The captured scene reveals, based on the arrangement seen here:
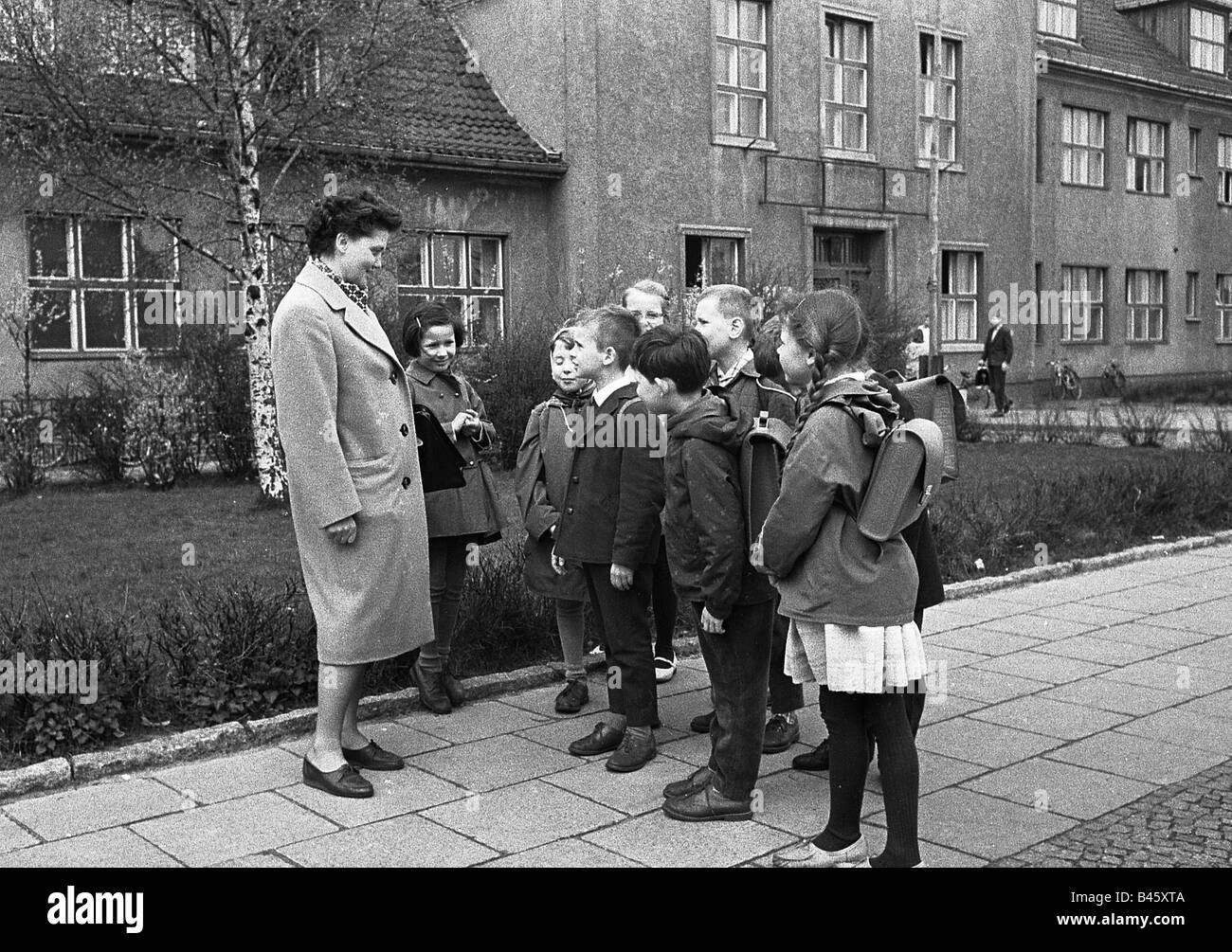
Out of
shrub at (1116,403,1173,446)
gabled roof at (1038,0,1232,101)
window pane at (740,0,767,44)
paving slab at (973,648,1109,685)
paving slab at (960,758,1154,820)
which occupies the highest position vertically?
gabled roof at (1038,0,1232,101)

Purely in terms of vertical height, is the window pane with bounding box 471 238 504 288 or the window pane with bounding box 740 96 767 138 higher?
the window pane with bounding box 740 96 767 138

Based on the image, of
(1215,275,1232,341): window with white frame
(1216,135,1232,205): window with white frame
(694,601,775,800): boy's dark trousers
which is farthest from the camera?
(1216,135,1232,205): window with white frame

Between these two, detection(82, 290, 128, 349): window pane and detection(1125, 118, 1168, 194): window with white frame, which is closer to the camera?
detection(82, 290, 128, 349): window pane

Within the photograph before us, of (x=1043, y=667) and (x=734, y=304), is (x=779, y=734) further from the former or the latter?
(x=1043, y=667)

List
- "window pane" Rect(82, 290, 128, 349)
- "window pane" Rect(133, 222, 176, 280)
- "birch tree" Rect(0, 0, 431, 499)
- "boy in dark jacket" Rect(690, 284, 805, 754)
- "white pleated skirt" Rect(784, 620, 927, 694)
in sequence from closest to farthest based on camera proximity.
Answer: "white pleated skirt" Rect(784, 620, 927, 694) < "boy in dark jacket" Rect(690, 284, 805, 754) < "birch tree" Rect(0, 0, 431, 499) < "window pane" Rect(133, 222, 176, 280) < "window pane" Rect(82, 290, 128, 349)

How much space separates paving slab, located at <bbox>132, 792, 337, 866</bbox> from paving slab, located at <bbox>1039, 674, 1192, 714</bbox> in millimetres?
3672

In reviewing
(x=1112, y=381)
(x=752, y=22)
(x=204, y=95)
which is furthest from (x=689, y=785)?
(x=1112, y=381)

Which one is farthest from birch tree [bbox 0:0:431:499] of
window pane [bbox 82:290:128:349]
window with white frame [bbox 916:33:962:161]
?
window with white frame [bbox 916:33:962:161]

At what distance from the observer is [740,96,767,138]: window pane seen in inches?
932

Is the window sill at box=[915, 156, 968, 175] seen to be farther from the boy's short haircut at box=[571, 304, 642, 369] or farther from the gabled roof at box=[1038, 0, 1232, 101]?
the boy's short haircut at box=[571, 304, 642, 369]

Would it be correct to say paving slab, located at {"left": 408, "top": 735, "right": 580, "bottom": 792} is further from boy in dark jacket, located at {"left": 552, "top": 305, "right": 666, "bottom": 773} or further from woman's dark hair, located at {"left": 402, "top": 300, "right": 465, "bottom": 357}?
woman's dark hair, located at {"left": 402, "top": 300, "right": 465, "bottom": 357}

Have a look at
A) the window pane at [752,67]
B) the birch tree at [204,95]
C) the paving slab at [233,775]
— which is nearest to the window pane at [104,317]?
the birch tree at [204,95]

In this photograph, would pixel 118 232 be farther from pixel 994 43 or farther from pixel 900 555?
pixel 994 43

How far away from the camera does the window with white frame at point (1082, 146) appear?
3256 centimetres
